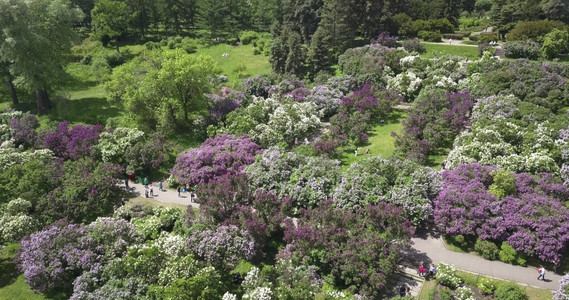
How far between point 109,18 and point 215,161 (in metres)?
51.3

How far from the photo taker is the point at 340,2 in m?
62.6

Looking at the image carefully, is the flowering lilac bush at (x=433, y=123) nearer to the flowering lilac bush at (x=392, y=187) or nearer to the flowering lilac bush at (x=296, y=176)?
the flowering lilac bush at (x=392, y=187)

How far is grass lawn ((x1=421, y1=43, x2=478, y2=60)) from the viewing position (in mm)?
58594

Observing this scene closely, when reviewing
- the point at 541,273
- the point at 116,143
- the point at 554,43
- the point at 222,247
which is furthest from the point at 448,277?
the point at 554,43

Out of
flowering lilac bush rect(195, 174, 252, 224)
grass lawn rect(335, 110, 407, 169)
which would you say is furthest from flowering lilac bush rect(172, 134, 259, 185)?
grass lawn rect(335, 110, 407, 169)

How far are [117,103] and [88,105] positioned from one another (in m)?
7.73

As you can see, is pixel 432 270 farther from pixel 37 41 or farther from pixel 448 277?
pixel 37 41

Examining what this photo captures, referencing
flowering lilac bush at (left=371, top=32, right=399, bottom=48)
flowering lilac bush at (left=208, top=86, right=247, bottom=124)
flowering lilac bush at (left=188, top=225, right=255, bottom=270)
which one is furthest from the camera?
flowering lilac bush at (left=371, top=32, right=399, bottom=48)

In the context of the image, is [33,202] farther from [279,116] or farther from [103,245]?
[279,116]

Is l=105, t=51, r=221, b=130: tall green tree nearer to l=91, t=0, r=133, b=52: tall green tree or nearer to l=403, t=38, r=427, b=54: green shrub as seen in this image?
l=403, t=38, r=427, b=54: green shrub

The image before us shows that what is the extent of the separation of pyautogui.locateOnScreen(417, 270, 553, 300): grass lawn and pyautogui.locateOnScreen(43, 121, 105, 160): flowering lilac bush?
3260 centimetres

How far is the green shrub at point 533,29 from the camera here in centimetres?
5500

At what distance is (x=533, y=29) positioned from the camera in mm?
55750

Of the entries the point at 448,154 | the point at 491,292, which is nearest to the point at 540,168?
the point at 448,154
